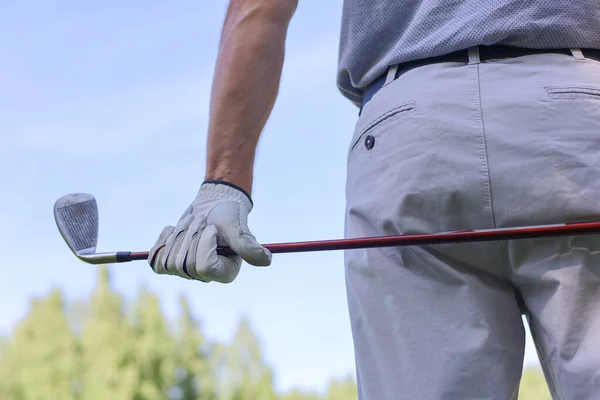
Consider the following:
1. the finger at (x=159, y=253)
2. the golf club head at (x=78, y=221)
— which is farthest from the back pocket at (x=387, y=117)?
the golf club head at (x=78, y=221)

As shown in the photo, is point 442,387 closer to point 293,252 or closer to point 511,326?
point 511,326

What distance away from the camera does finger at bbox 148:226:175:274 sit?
1.33 meters

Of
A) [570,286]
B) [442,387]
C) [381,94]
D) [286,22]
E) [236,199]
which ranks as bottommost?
[442,387]

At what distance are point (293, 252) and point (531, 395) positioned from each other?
1410 cm

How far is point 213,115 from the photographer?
138cm

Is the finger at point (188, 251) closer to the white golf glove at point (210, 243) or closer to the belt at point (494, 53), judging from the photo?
the white golf glove at point (210, 243)

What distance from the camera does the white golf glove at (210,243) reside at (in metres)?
1.28

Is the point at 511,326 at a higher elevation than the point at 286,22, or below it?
below

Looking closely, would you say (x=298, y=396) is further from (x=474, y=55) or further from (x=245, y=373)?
(x=474, y=55)

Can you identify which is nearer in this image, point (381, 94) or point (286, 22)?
point (381, 94)

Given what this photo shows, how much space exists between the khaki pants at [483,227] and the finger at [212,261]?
22cm

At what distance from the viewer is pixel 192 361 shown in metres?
17.2

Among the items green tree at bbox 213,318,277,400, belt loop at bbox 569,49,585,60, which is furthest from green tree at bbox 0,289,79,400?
belt loop at bbox 569,49,585,60

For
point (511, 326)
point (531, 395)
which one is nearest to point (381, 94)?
point (511, 326)
